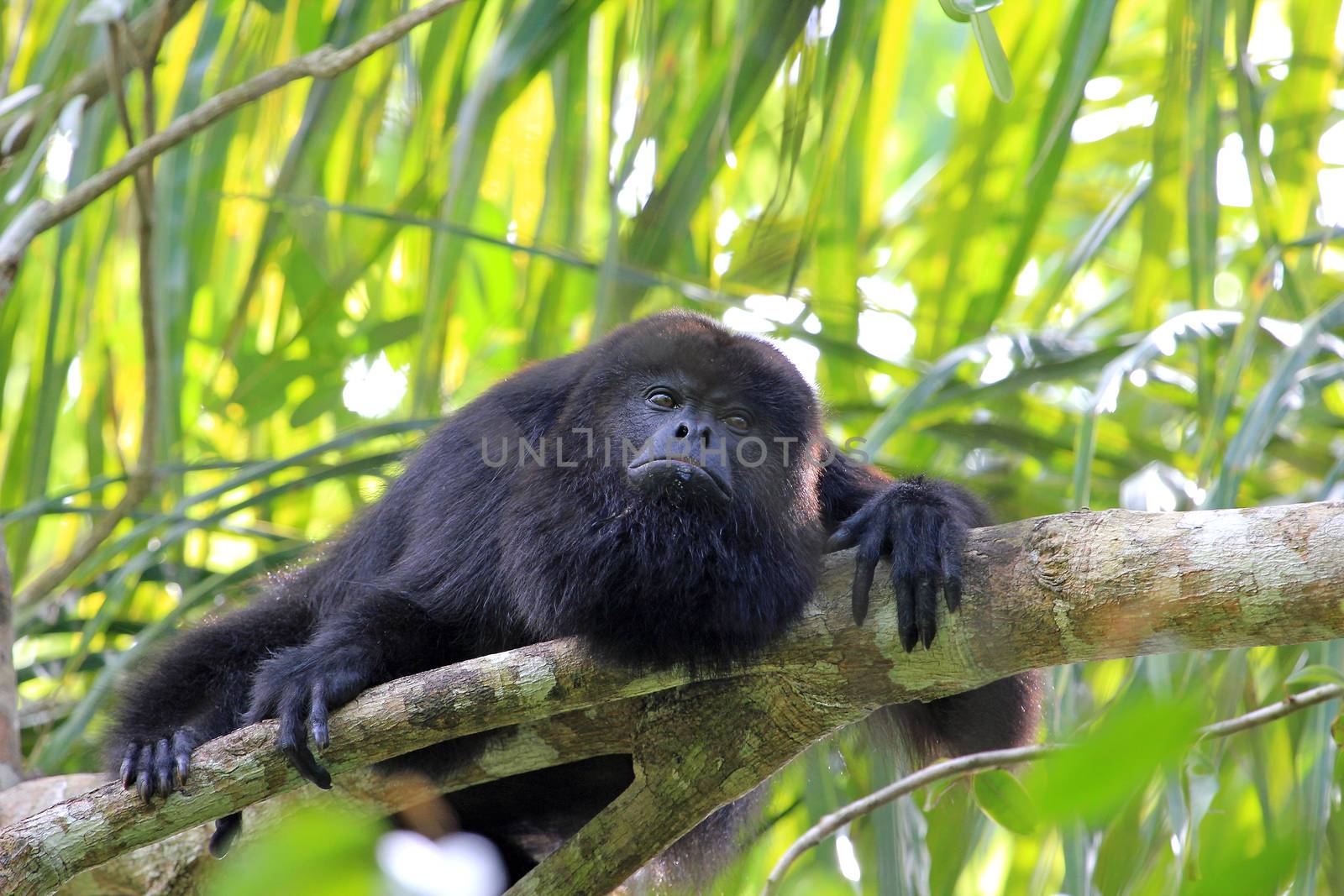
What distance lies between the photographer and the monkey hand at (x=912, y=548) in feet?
5.48

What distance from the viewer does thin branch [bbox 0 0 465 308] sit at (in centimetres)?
234

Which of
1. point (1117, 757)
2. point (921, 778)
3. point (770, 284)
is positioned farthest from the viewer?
point (770, 284)

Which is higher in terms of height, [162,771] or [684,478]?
[684,478]

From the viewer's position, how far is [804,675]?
1806mm

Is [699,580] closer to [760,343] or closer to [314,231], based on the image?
[760,343]

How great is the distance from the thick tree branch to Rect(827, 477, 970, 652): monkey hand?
27mm

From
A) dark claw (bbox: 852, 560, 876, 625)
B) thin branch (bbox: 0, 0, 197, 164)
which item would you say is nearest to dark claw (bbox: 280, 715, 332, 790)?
dark claw (bbox: 852, 560, 876, 625)

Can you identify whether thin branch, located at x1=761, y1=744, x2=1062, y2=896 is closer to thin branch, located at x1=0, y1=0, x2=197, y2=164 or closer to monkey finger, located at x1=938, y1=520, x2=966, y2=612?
monkey finger, located at x1=938, y1=520, x2=966, y2=612

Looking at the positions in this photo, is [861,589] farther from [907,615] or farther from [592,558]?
[592,558]

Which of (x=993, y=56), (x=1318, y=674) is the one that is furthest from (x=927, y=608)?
(x=993, y=56)

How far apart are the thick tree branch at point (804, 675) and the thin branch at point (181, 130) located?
1.14m

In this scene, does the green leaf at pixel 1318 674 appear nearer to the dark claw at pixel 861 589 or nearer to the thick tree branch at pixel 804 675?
the thick tree branch at pixel 804 675

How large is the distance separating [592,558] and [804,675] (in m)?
0.43

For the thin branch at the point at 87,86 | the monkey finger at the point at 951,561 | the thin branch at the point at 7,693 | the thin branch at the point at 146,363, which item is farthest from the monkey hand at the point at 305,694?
the thin branch at the point at 87,86
